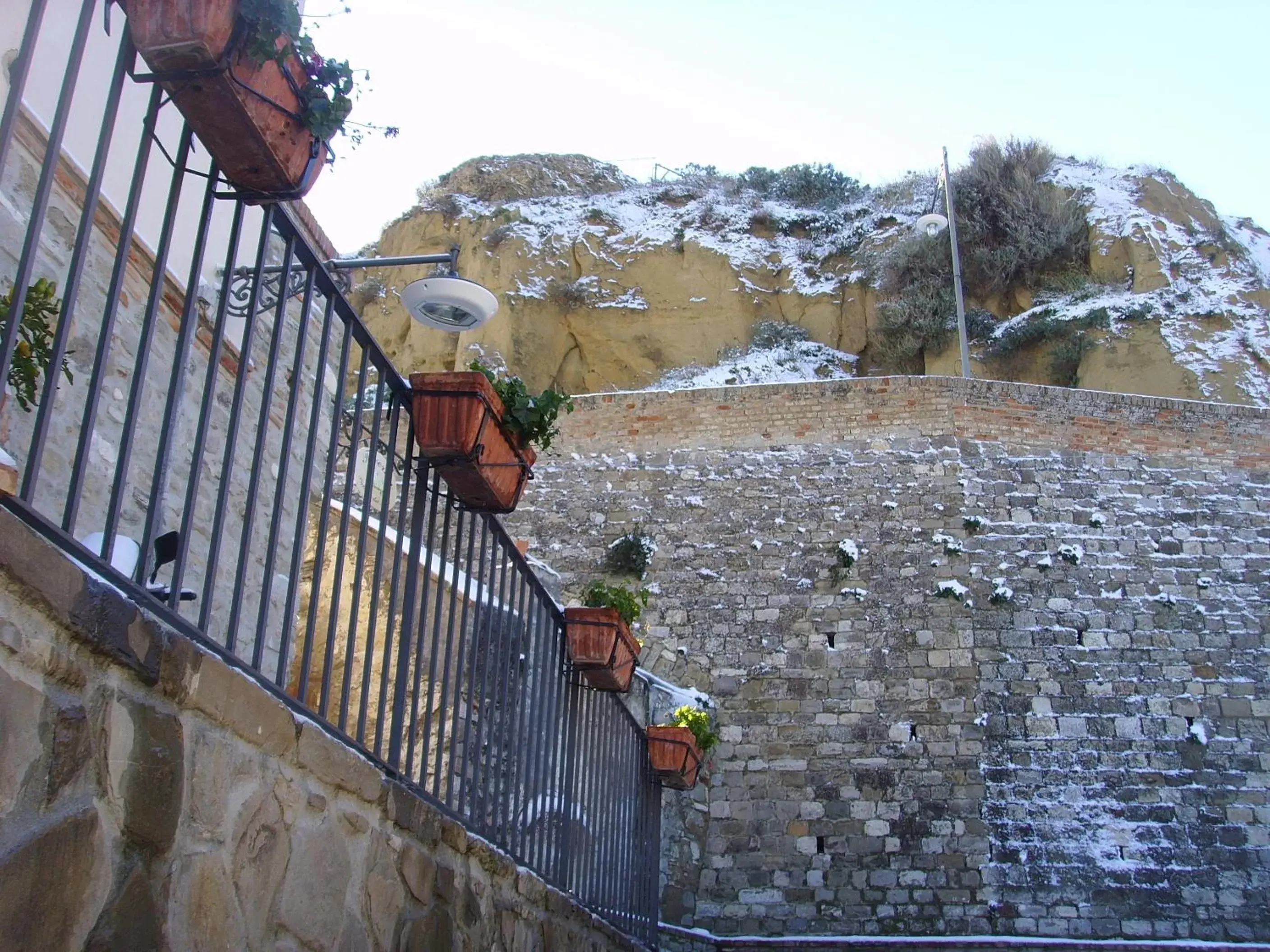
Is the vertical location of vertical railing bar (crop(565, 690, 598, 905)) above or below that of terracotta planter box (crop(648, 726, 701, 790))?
below

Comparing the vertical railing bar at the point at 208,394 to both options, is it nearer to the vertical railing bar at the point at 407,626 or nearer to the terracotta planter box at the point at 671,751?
the vertical railing bar at the point at 407,626

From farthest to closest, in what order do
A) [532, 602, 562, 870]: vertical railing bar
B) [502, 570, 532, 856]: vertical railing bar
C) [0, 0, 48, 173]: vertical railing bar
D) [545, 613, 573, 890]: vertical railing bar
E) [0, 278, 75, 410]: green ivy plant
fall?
[545, 613, 573, 890]: vertical railing bar
[532, 602, 562, 870]: vertical railing bar
[502, 570, 532, 856]: vertical railing bar
[0, 278, 75, 410]: green ivy plant
[0, 0, 48, 173]: vertical railing bar

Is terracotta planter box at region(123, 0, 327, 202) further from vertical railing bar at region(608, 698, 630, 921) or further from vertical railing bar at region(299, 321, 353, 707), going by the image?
vertical railing bar at region(608, 698, 630, 921)

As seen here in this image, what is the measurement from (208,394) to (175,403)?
150mm

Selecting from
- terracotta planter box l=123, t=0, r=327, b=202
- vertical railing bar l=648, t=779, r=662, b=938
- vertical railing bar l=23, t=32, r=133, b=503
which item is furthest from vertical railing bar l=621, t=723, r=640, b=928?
vertical railing bar l=23, t=32, r=133, b=503

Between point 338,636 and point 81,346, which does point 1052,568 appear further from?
point 81,346

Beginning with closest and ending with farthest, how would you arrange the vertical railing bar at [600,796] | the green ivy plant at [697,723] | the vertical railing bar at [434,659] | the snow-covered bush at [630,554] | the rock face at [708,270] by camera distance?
1. the vertical railing bar at [434,659]
2. the vertical railing bar at [600,796]
3. the green ivy plant at [697,723]
4. the snow-covered bush at [630,554]
5. the rock face at [708,270]

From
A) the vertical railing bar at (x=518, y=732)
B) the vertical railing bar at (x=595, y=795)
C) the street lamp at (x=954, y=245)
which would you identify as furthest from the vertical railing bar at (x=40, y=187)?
the street lamp at (x=954, y=245)

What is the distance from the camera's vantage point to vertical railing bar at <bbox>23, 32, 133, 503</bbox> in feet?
6.13

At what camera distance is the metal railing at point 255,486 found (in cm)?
220

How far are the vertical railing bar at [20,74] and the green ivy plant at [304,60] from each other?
389mm

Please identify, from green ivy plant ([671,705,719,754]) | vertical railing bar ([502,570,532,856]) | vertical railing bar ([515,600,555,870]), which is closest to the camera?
vertical railing bar ([502,570,532,856])

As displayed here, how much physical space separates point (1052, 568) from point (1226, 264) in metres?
11.3

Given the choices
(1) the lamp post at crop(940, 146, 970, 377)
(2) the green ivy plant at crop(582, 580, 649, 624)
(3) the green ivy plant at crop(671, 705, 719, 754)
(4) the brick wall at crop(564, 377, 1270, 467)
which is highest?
(1) the lamp post at crop(940, 146, 970, 377)
